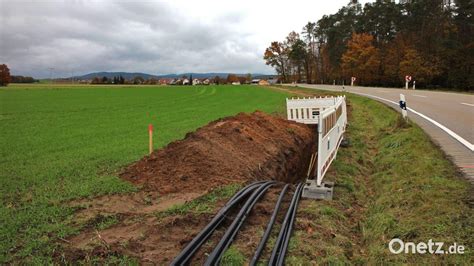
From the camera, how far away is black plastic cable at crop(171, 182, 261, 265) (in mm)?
3754

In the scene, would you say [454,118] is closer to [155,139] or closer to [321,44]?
[155,139]

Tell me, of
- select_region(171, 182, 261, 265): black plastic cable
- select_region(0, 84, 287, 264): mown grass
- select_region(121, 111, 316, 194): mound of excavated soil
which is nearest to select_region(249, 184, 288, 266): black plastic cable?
select_region(171, 182, 261, 265): black plastic cable

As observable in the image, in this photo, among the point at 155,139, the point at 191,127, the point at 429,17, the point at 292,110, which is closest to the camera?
the point at 155,139

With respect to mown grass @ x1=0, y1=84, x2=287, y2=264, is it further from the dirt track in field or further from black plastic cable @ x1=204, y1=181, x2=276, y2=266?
black plastic cable @ x1=204, y1=181, x2=276, y2=266

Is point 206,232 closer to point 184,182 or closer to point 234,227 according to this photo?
point 234,227

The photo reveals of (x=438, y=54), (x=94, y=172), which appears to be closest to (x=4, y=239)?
(x=94, y=172)

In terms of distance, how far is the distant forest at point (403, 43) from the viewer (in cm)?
4034

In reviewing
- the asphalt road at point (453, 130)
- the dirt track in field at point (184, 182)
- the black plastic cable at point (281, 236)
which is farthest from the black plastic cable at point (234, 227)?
the asphalt road at point (453, 130)

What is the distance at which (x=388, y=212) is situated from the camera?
5.11 metres

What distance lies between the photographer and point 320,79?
310 feet

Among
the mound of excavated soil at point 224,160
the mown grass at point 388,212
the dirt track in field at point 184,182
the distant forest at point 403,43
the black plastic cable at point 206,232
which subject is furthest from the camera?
the distant forest at point 403,43

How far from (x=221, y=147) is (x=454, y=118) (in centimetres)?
859

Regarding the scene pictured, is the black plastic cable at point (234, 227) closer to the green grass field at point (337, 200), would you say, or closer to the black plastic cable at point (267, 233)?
the green grass field at point (337, 200)

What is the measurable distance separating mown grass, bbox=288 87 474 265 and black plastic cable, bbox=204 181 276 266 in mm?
707
